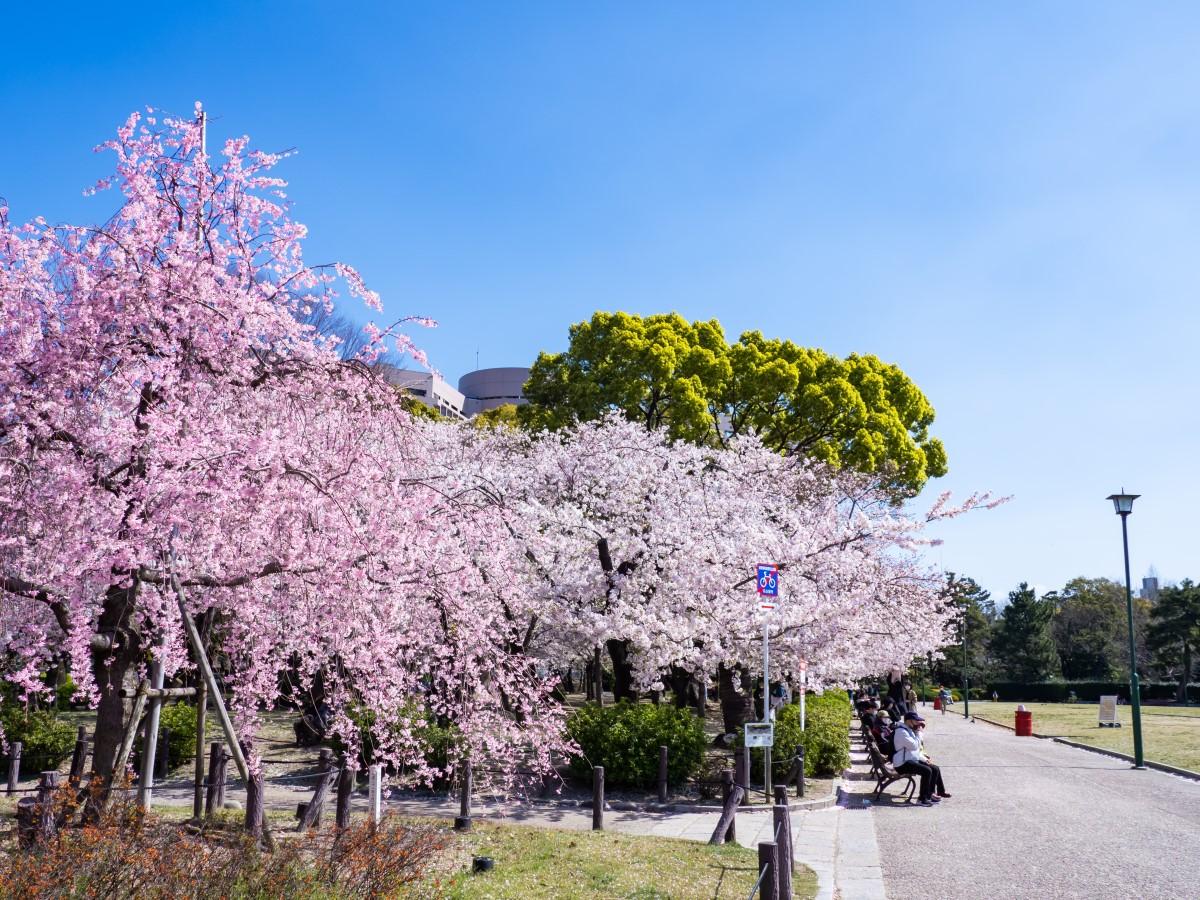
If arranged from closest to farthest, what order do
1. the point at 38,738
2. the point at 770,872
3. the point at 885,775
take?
the point at 770,872 → the point at 885,775 → the point at 38,738

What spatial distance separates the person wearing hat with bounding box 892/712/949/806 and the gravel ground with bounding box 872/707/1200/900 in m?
0.28

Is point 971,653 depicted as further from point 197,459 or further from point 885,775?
point 197,459

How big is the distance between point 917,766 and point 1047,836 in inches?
133

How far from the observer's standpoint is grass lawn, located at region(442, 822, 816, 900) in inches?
332

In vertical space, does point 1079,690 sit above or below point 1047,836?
below

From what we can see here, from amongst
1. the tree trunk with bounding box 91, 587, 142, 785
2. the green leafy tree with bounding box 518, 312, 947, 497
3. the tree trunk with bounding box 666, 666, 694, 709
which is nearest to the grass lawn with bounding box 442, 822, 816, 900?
the tree trunk with bounding box 91, 587, 142, 785

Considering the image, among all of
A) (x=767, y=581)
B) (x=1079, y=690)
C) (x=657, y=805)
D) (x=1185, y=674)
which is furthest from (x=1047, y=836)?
(x=1079, y=690)

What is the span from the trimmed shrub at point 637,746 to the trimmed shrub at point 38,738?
9.60 meters

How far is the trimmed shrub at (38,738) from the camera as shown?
16531 mm

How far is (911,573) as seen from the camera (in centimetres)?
1983

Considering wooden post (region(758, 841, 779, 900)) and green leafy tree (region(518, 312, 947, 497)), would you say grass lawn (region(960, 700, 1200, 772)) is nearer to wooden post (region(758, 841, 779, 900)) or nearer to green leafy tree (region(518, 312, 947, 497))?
A: green leafy tree (region(518, 312, 947, 497))

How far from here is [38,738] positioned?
16641 mm

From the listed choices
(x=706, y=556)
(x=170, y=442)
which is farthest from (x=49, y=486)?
(x=706, y=556)

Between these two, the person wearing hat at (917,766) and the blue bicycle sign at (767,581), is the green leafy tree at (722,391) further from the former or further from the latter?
the blue bicycle sign at (767,581)
